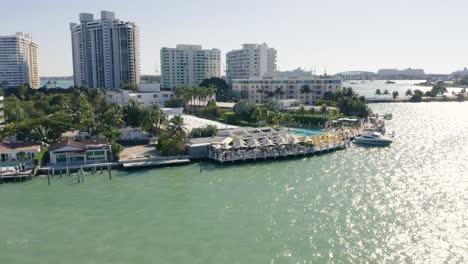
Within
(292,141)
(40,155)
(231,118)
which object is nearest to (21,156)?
(40,155)

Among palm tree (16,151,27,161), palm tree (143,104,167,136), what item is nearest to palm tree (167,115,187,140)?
palm tree (143,104,167,136)

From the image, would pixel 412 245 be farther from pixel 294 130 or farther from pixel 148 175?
pixel 294 130

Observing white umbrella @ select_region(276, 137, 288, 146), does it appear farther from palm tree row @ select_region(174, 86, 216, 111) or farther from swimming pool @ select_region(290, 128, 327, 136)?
A: palm tree row @ select_region(174, 86, 216, 111)

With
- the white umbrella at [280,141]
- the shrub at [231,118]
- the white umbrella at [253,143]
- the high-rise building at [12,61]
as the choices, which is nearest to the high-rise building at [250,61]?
the shrub at [231,118]

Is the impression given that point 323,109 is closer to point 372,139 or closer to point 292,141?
point 372,139

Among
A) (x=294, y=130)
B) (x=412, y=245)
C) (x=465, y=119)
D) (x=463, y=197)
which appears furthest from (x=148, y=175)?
(x=465, y=119)

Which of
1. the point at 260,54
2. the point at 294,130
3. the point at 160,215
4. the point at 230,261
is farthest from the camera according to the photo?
the point at 260,54
